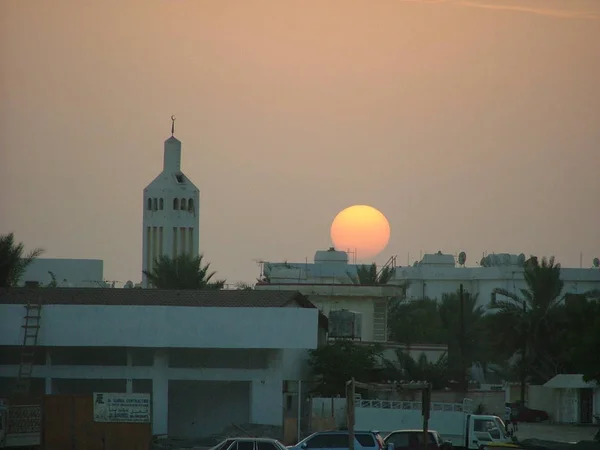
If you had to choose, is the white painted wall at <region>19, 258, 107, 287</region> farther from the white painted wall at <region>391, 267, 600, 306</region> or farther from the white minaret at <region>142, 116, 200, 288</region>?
the white painted wall at <region>391, 267, 600, 306</region>

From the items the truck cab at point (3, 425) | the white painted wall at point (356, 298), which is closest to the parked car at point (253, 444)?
the truck cab at point (3, 425)

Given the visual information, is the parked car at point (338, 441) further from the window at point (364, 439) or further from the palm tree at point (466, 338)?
the palm tree at point (466, 338)

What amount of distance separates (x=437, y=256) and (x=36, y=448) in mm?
91870

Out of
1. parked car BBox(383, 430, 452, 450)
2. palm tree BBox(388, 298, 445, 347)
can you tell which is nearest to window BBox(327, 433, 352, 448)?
parked car BBox(383, 430, 452, 450)

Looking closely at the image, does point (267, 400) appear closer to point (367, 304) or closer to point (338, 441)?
point (338, 441)

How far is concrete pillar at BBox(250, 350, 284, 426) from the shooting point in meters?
48.2

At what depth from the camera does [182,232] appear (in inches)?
3524

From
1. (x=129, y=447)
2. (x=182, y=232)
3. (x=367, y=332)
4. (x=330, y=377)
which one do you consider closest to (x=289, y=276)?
(x=182, y=232)

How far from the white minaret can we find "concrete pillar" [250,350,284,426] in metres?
40.7

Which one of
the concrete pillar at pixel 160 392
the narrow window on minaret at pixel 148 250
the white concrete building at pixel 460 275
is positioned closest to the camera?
the concrete pillar at pixel 160 392

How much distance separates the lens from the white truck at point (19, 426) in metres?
37.9

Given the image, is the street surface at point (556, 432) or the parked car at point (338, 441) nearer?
the parked car at point (338, 441)

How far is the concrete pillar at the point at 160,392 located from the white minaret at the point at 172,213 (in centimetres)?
4048

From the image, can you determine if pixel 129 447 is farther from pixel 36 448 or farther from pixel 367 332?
pixel 367 332
